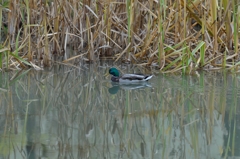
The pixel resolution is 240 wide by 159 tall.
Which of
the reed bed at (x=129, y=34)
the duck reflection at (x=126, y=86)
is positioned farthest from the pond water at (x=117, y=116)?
the reed bed at (x=129, y=34)

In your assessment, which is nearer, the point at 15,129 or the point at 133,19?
the point at 15,129

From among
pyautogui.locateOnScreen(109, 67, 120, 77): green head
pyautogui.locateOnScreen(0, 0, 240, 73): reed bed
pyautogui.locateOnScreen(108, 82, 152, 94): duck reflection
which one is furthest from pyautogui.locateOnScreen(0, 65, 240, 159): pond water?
pyautogui.locateOnScreen(0, 0, 240, 73): reed bed

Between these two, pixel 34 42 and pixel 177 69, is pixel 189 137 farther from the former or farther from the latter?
pixel 34 42

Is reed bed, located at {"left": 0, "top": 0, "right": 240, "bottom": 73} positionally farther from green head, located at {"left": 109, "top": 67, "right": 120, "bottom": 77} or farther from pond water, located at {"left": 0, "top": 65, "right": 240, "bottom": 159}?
green head, located at {"left": 109, "top": 67, "right": 120, "bottom": 77}

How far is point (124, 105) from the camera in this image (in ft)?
16.2

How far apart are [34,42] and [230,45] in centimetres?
233

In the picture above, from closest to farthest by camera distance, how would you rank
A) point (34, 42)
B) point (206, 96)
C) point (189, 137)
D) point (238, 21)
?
point (189, 137), point (206, 96), point (238, 21), point (34, 42)

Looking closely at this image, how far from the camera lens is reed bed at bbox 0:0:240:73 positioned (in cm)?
640

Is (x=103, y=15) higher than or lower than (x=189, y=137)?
higher

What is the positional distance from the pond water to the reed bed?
265 mm

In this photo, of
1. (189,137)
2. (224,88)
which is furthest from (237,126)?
(224,88)

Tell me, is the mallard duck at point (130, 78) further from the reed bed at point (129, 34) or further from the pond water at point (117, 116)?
the reed bed at point (129, 34)

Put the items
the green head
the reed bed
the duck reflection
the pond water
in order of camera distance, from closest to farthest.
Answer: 1. the pond water
2. the duck reflection
3. the green head
4. the reed bed

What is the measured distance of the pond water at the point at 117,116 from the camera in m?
3.61
